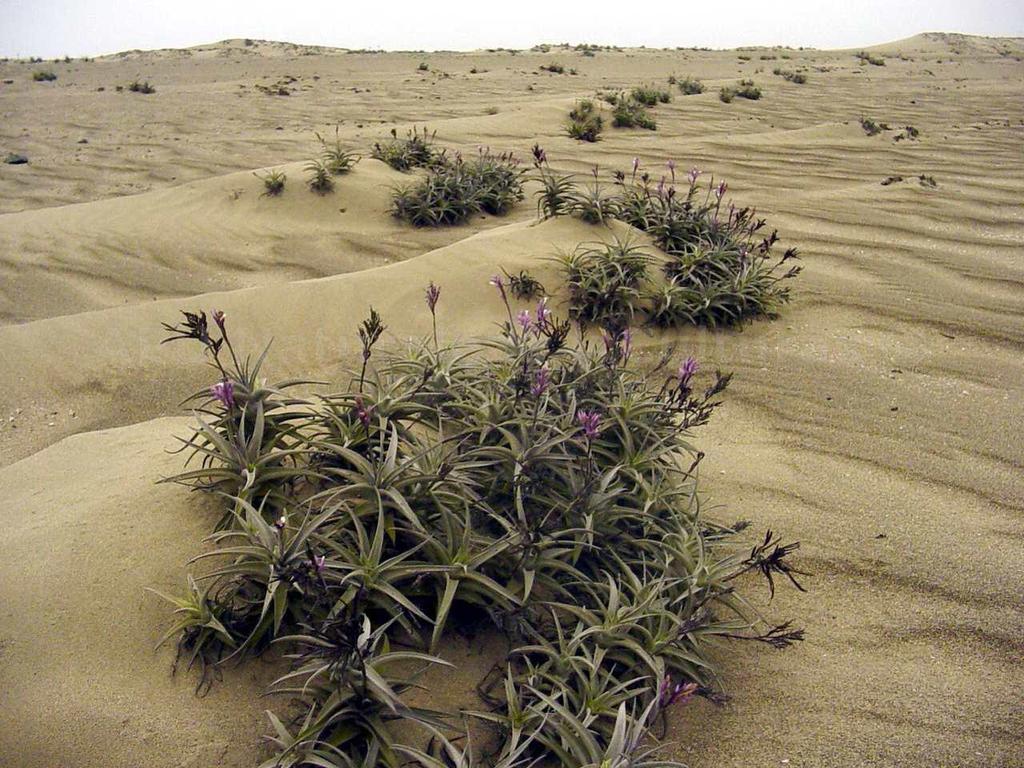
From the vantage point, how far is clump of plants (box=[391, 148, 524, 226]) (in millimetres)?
5738

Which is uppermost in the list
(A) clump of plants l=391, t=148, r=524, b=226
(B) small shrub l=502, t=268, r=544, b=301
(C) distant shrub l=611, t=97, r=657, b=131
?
(C) distant shrub l=611, t=97, r=657, b=131

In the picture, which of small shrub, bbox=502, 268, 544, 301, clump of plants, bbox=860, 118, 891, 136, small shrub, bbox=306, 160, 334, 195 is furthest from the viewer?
clump of plants, bbox=860, 118, 891, 136

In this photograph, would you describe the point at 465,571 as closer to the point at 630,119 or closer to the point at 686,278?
the point at 686,278

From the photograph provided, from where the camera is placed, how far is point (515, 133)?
Result: 8.91 metres

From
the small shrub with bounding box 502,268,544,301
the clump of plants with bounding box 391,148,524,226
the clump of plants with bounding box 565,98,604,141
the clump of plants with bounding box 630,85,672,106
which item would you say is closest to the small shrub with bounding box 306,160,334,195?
the clump of plants with bounding box 391,148,524,226

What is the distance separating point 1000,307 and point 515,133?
19.8ft

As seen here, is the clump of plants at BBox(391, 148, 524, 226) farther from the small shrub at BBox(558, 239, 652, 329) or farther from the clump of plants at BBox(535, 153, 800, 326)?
the small shrub at BBox(558, 239, 652, 329)

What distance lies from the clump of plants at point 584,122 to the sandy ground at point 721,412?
20 cm

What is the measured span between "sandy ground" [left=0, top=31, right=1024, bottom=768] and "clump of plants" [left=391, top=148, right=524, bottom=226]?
0.51 feet

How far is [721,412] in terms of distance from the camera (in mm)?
3361

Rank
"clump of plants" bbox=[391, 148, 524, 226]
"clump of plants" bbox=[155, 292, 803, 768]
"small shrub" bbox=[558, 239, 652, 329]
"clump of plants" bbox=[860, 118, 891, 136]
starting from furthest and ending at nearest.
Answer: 1. "clump of plants" bbox=[860, 118, 891, 136]
2. "clump of plants" bbox=[391, 148, 524, 226]
3. "small shrub" bbox=[558, 239, 652, 329]
4. "clump of plants" bbox=[155, 292, 803, 768]

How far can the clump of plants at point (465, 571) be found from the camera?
162cm

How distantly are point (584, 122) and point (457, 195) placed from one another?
12.5 feet

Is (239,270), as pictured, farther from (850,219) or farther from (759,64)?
(759,64)
